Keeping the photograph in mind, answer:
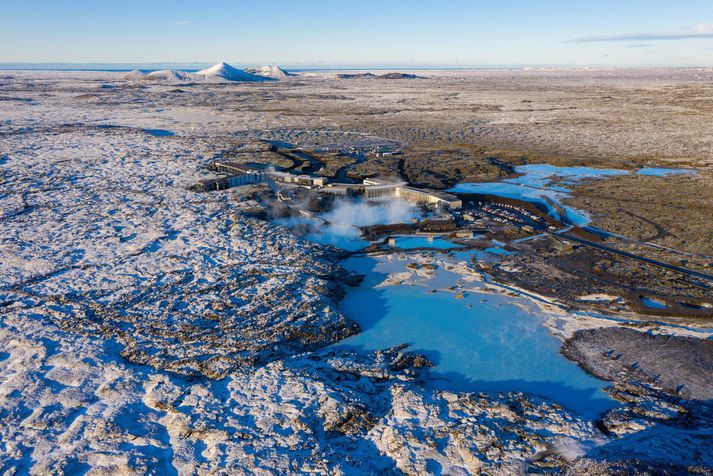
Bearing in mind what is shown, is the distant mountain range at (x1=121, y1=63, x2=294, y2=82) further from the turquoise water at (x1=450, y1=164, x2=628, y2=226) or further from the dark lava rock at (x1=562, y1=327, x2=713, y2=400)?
the dark lava rock at (x1=562, y1=327, x2=713, y2=400)

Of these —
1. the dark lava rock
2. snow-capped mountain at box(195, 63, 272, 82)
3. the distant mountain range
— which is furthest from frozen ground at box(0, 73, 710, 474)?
snow-capped mountain at box(195, 63, 272, 82)

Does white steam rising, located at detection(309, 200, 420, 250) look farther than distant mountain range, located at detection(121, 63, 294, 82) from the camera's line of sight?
No

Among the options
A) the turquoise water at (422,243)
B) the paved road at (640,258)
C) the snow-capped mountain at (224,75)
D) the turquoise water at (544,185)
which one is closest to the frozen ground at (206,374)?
the turquoise water at (422,243)

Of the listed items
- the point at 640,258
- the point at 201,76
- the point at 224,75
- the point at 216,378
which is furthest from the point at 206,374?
the point at 201,76

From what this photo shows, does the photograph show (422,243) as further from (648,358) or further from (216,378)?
(216,378)

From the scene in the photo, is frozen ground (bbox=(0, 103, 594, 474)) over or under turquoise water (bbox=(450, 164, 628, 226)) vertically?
under

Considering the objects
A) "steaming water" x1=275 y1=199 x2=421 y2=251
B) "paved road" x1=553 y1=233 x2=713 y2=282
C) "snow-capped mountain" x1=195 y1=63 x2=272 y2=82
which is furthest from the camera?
"snow-capped mountain" x1=195 y1=63 x2=272 y2=82
